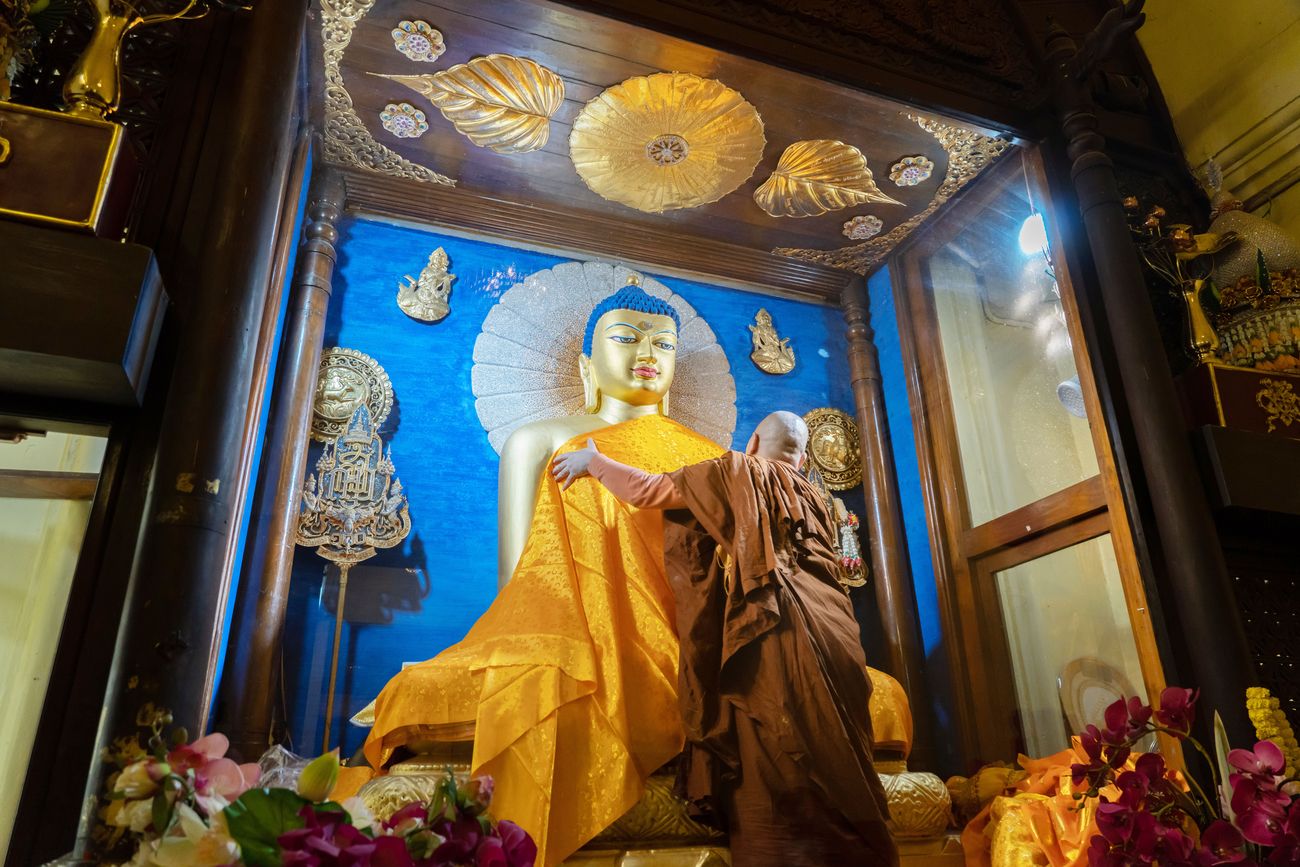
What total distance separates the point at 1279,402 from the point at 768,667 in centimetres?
203

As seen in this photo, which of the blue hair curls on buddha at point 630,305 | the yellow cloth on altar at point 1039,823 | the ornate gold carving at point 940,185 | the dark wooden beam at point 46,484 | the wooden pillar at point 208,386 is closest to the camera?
the wooden pillar at point 208,386

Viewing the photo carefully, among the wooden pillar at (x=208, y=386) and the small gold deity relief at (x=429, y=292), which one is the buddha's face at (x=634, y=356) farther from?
the wooden pillar at (x=208, y=386)

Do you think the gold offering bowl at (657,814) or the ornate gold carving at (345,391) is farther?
the ornate gold carving at (345,391)

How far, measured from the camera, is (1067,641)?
3262 millimetres

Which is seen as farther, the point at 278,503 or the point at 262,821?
the point at 278,503

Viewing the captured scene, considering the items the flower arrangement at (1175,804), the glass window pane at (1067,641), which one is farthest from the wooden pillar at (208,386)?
the glass window pane at (1067,641)

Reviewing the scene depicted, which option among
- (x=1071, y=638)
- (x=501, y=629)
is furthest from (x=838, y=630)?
(x=1071, y=638)

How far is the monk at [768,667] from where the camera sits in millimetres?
2277

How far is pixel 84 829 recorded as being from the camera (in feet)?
5.43

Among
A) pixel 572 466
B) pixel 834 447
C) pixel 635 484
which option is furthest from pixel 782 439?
pixel 834 447

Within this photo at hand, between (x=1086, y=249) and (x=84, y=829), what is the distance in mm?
3330

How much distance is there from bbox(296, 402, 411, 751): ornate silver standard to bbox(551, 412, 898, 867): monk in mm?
966

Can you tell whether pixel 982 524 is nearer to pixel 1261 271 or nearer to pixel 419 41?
pixel 1261 271

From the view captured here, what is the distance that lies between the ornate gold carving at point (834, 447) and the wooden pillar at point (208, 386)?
2557 millimetres
